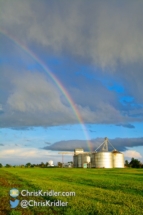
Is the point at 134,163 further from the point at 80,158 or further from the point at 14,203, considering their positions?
the point at 14,203

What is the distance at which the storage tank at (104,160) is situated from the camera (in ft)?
491

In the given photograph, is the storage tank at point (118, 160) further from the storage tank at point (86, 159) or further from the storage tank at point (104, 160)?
the storage tank at point (86, 159)

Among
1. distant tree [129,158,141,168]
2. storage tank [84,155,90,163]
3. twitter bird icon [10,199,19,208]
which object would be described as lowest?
twitter bird icon [10,199,19,208]

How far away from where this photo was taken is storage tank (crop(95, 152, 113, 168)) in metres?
150

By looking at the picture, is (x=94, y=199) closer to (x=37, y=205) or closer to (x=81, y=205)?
(x=81, y=205)

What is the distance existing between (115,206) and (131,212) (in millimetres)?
1855

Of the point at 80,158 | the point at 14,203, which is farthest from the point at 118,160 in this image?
the point at 14,203

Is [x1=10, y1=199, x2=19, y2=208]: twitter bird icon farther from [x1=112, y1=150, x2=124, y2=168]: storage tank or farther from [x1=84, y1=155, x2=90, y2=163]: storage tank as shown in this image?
[x1=84, y1=155, x2=90, y2=163]: storage tank

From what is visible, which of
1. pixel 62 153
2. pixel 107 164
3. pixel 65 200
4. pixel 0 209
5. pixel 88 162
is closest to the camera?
pixel 0 209

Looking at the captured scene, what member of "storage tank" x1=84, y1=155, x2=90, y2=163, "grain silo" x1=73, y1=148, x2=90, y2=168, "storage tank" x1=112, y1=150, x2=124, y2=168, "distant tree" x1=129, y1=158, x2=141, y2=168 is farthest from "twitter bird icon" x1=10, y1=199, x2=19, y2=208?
"distant tree" x1=129, y1=158, x2=141, y2=168

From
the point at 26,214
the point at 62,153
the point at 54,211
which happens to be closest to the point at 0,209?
the point at 26,214

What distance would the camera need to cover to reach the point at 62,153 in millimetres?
194750

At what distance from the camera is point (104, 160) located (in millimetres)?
149875

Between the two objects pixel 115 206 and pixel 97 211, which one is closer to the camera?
pixel 97 211
